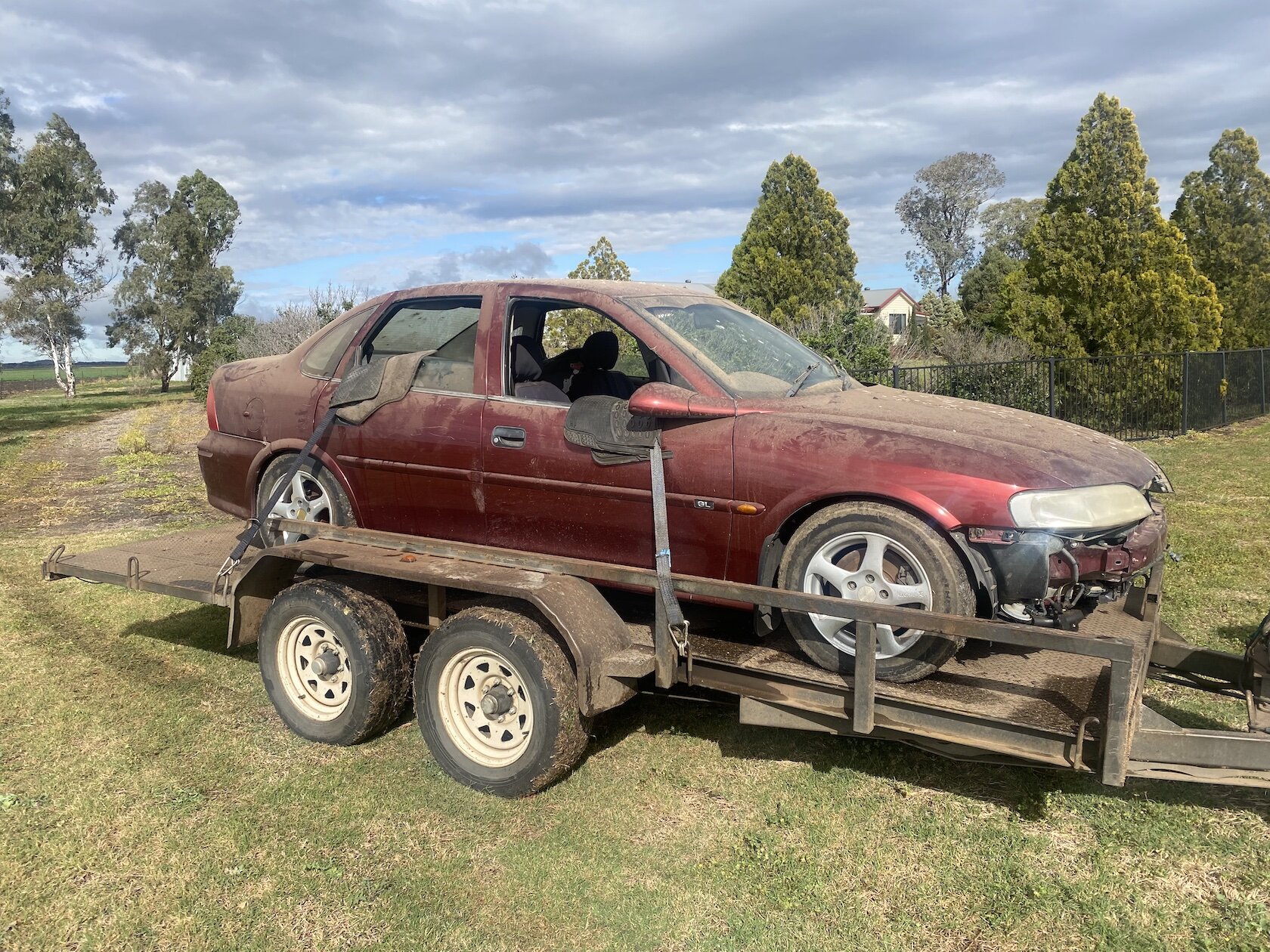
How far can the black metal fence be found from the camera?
52.3ft

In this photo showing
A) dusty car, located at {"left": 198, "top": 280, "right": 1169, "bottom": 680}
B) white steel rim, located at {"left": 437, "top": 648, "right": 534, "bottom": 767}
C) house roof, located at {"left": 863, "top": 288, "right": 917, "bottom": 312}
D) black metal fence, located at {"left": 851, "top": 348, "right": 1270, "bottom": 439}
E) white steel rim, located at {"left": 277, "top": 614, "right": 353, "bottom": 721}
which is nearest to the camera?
dusty car, located at {"left": 198, "top": 280, "right": 1169, "bottom": 680}

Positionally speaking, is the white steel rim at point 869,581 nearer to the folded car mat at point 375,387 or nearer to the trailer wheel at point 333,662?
the trailer wheel at point 333,662

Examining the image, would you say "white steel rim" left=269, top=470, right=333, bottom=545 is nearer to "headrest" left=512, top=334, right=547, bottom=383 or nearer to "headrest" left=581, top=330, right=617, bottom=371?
"headrest" left=512, top=334, right=547, bottom=383

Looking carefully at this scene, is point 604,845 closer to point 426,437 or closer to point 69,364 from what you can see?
point 426,437

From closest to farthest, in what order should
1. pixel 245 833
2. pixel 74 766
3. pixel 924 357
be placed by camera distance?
pixel 245 833 < pixel 74 766 < pixel 924 357

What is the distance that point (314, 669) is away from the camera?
4.49 metres

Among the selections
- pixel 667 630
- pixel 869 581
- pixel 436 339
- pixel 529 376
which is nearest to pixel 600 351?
pixel 529 376

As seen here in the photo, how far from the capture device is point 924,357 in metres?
27.2

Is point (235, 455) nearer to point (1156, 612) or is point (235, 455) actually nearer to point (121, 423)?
point (1156, 612)

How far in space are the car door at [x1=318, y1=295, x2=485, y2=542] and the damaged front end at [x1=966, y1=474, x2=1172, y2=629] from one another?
2.39 metres

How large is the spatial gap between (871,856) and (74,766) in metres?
3.65

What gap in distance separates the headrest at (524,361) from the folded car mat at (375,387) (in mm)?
456

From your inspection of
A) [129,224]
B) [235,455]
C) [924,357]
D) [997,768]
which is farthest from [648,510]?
[129,224]

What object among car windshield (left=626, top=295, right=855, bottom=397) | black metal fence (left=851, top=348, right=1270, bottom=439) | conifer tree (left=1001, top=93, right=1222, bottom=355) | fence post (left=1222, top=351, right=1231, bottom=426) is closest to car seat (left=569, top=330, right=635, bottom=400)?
car windshield (left=626, top=295, right=855, bottom=397)
